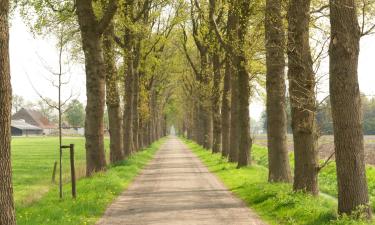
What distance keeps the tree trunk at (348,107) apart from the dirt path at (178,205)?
2.23 metres

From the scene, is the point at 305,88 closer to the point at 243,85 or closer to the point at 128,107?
the point at 243,85

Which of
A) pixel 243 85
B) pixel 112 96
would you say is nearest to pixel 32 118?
pixel 112 96

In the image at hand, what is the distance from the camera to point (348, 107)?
10.6 m

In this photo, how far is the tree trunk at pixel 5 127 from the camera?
8.34 m

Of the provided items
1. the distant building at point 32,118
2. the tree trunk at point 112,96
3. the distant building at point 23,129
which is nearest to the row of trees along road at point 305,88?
the tree trunk at point 112,96

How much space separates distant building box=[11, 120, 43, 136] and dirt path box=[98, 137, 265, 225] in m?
129

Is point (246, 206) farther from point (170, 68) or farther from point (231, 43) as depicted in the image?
point (170, 68)

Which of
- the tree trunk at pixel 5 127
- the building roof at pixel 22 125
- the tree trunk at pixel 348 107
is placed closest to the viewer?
the tree trunk at pixel 5 127

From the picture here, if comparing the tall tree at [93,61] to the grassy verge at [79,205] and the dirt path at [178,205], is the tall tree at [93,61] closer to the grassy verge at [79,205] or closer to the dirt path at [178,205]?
the grassy verge at [79,205]

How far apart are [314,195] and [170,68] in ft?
141

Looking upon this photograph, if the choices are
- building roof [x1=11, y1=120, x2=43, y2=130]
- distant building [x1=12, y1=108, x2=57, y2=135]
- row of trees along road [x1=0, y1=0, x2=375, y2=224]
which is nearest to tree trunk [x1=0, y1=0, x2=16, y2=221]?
row of trees along road [x1=0, y1=0, x2=375, y2=224]

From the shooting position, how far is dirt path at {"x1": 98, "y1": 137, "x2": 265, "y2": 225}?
39.0ft

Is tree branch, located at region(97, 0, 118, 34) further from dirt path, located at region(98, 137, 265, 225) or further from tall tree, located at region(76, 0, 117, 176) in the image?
dirt path, located at region(98, 137, 265, 225)

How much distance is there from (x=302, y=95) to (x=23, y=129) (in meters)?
141
